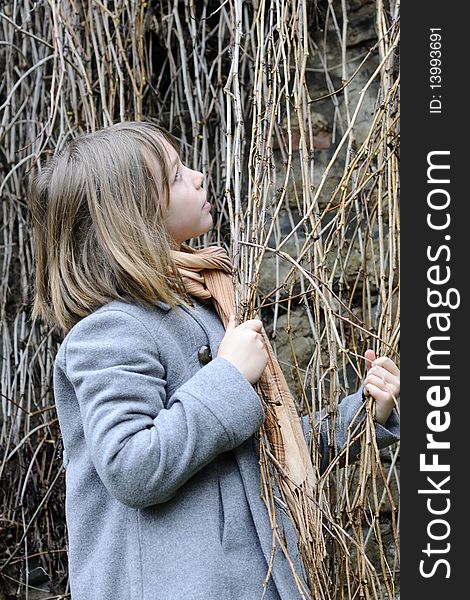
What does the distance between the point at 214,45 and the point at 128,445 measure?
3.69 ft

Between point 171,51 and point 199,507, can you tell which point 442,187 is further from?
point 171,51

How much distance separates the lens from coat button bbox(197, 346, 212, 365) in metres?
1.15

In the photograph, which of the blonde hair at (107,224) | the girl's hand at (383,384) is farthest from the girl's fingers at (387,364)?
the blonde hair at (107,224)

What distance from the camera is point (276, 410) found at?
1.16m

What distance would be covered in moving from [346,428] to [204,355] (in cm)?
25

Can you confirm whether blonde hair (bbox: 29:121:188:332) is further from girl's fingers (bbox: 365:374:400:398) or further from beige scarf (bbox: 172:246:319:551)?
girl's fingers (bbox: 365:374:400:398)

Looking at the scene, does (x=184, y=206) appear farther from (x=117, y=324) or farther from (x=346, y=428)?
(x=346, y=428)

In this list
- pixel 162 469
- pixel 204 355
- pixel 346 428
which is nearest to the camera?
pixel 162 469

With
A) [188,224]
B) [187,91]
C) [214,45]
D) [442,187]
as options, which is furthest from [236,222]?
[214,45]

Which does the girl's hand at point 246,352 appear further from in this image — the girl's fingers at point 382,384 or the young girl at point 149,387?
the girl's fingers at point 382,384

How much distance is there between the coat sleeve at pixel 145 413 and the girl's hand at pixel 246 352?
2 cm

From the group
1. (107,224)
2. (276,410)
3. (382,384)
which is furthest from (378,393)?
(107,224)

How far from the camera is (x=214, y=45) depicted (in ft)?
6.23

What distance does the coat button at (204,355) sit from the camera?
45.4 inches
